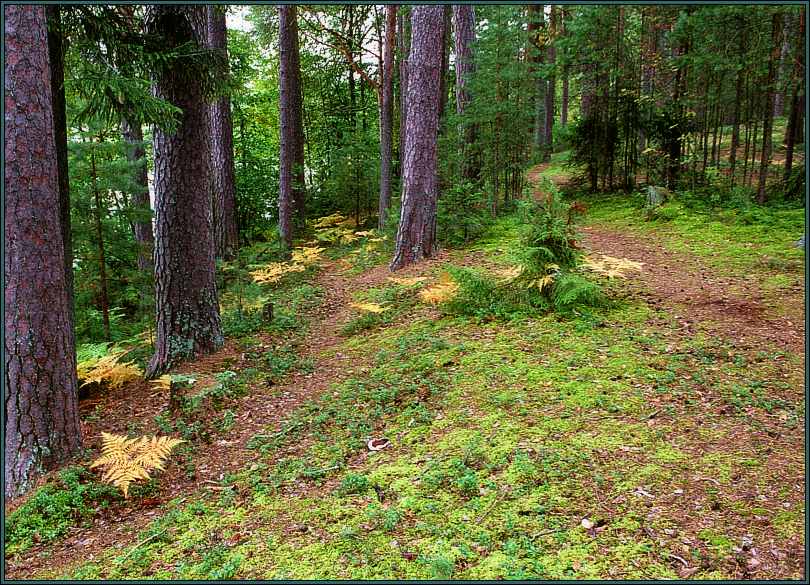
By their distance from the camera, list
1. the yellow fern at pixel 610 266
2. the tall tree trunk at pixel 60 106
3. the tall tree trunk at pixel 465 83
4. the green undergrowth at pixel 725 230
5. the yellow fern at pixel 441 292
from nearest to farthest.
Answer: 1. the tall tree trunk at pixel 60 106
2. the yellow fern at pixel 610 266
3. the yellow fern at pixel 441 292
4. the green undergrowth at pixel 725 230
5. the tall tree trunk at pixel 465 83

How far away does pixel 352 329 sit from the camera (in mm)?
7117

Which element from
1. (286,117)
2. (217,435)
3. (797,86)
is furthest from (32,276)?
(797,86)

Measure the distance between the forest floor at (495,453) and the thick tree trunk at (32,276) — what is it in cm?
58

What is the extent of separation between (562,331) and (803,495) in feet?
9.29

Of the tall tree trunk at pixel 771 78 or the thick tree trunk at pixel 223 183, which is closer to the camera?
the tall tree trunk at pixel 771 78

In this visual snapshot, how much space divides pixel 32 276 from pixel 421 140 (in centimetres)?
638

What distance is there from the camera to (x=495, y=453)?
3.75 metres

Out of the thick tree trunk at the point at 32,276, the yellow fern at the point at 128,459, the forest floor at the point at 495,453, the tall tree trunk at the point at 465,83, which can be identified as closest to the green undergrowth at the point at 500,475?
the forest floor at the point at 495,453

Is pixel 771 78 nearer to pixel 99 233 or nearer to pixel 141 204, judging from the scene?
pixel 141 204

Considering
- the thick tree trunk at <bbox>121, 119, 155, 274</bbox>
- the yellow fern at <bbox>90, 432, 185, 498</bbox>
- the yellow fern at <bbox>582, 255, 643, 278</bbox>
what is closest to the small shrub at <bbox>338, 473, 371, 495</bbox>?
the yellow fern at <bbox>90, 432, 185, 498</bbox>

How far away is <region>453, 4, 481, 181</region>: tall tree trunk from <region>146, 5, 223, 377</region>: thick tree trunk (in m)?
6.27

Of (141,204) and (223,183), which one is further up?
(223,183)

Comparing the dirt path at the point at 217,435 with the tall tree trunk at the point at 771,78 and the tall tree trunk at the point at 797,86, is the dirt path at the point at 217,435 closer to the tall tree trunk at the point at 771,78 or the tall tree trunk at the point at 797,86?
the tall tree trunk at the point at 771,78

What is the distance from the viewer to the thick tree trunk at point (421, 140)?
870 centimetres
